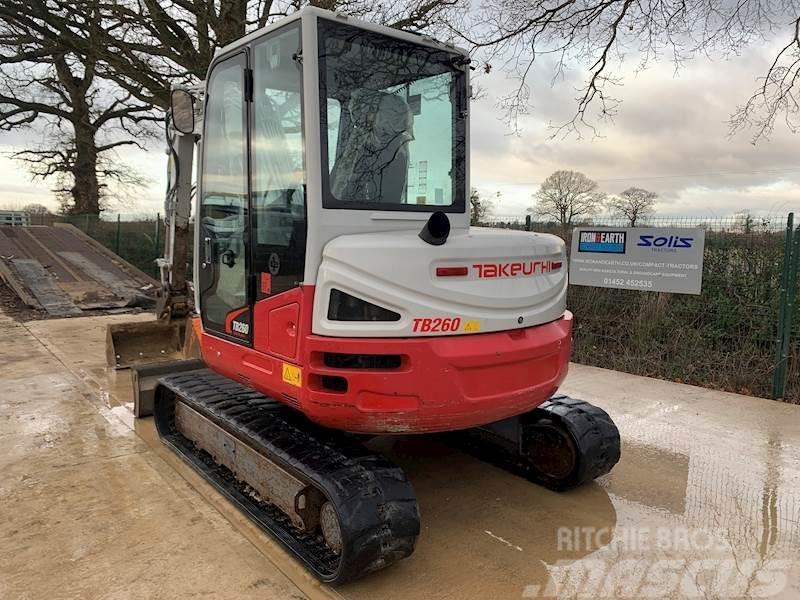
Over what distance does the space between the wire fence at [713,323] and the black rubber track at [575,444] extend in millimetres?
3354

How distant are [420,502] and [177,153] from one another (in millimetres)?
3851

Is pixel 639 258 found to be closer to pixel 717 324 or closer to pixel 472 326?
pixel 717 324

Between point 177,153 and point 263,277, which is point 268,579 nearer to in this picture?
point 263,277

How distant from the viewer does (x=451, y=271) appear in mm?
2977

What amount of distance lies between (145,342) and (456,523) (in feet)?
16.0

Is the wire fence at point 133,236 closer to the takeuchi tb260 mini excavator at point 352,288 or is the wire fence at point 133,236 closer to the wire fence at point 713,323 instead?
the wire fence at point 713,323

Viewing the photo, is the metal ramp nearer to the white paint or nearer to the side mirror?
the side mirror

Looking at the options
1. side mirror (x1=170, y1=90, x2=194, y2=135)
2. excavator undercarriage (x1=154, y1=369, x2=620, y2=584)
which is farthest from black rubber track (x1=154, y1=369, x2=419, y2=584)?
side mirror (x1=170, y1=90, x2=194, y2=135)

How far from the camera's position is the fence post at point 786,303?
6.15 meters

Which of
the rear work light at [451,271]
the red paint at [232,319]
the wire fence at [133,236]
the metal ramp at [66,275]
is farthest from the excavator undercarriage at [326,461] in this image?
the wire fence at [133,236]

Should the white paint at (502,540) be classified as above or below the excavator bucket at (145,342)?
below

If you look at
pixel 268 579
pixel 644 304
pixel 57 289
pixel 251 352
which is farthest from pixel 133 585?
pixel 57 289

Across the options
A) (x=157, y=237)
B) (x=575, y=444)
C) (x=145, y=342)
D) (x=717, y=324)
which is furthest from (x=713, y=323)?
(x=157, y=237)

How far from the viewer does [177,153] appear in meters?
Result: 5.64
